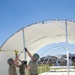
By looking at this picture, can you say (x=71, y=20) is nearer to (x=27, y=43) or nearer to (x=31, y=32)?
(x=31, y=32)

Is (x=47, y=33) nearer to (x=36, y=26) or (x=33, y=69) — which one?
(x=36, y=26)

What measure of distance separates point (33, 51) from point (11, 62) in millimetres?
5429

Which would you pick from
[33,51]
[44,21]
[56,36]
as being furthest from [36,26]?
[33,51]

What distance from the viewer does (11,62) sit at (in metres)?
9.79

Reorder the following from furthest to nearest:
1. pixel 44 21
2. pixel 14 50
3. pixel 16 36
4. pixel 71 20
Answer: pixel 14 50 < pixel 16 36 < pixel 44 21 < pixel 71 20

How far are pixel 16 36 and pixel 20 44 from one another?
1.19m

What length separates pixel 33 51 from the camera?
15.1m

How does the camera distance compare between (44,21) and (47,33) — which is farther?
(47,33)

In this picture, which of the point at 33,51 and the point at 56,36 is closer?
the point at 56,36

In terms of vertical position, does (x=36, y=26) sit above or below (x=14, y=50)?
above

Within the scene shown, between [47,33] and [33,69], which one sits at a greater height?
[47,33]

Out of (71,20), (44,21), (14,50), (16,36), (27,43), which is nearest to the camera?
(71,20)

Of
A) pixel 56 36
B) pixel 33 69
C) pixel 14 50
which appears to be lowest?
pixel 33 69

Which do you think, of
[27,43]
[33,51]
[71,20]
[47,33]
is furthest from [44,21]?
[33,51]
